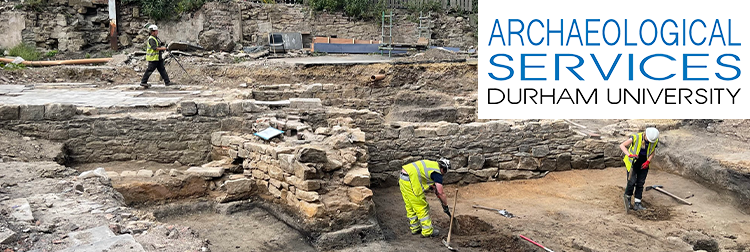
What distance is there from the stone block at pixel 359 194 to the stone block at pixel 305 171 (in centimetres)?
50

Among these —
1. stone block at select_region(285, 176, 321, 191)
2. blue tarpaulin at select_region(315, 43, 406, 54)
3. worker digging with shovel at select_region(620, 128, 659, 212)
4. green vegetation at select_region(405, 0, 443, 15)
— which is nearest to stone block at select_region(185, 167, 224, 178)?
stone block at select_region(285, 176, 321, 191)

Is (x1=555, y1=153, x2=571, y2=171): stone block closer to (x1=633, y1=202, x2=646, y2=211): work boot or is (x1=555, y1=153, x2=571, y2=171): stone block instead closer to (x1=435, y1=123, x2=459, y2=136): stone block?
(x1=435, y1=123, x2=459, y2=136): stone block

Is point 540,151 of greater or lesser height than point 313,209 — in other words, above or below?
above

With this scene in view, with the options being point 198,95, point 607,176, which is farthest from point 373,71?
point 607,176

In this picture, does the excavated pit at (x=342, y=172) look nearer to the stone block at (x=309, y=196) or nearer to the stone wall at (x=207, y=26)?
the stone block at (x=309, y=196)

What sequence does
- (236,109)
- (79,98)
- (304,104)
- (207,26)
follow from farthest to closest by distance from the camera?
(207,26), (79,98), (304,104), (236,109)

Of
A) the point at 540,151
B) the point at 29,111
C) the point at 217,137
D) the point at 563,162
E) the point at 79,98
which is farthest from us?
the point at 563,162

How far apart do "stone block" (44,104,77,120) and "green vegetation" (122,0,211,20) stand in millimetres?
11798

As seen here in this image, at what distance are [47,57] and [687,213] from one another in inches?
694

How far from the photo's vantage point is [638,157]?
26.5 ft

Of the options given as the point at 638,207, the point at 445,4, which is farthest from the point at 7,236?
the point at 445,4

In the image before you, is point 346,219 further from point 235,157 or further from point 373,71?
point 373,71

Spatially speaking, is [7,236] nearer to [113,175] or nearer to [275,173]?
[113,175]

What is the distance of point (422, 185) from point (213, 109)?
12.2ft
